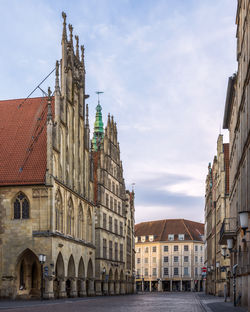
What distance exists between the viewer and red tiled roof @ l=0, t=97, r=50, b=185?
145 ft

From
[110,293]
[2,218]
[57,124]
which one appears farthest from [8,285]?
[110,293]

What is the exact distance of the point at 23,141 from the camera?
47.5 m

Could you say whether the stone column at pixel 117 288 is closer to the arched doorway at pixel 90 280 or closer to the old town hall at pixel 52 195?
the old town hall at pixel 52 195

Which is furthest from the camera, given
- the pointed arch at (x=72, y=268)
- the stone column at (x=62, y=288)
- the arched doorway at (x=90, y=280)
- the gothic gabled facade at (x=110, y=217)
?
the gothic gabled facade at (x=110, y=217)

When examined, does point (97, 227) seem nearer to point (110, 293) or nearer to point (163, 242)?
point (110, 293)

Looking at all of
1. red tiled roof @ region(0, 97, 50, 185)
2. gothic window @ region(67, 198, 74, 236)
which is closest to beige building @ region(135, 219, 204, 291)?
gothic window @ region(67, 198, 74, 236)

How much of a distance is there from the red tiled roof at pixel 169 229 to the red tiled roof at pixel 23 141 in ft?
275

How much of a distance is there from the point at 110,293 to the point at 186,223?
69879 millimetres

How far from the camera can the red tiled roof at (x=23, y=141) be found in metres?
44.2

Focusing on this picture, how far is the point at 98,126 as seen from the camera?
85.9 m

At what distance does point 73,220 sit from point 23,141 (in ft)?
27.9

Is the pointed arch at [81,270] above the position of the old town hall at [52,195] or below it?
below

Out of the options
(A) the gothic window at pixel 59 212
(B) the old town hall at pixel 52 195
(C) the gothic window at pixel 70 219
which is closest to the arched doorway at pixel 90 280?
(B) the old town hall at pixel 52 195

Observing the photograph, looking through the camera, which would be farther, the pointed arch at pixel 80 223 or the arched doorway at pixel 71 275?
the pointed arch at pixel 80 223
